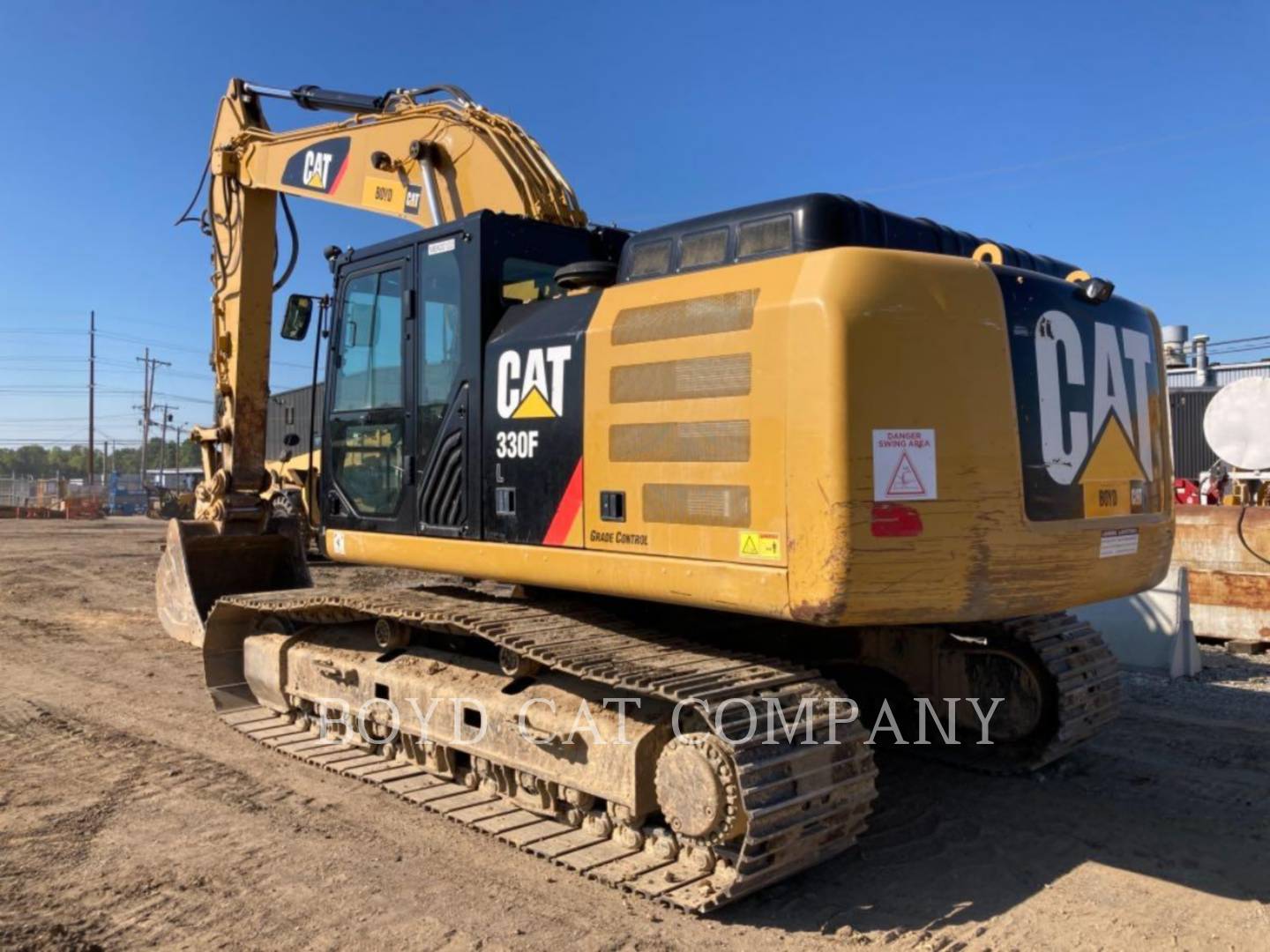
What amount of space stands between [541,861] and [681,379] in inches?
84.0

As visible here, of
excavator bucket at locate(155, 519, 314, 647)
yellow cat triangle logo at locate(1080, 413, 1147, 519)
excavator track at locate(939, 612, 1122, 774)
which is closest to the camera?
yellow cat triangle logo at locate(1080, 413, 1147, 519)

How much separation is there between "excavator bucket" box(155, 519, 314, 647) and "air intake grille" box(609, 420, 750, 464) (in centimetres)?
516

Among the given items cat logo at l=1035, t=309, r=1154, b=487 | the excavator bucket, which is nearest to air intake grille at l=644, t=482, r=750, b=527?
cat logo at l=1035, t=309, r=1154, b=487

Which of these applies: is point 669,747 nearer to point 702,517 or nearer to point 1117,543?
point 702,517

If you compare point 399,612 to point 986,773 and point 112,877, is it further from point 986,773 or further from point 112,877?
point 986,773

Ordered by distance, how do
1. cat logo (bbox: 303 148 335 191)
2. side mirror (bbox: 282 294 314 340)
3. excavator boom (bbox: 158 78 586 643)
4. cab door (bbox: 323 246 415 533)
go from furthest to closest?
cat logo (bbox: 303 148 335 191), excavator boom (bbox: 158 78 586 643), side mirror (bbox: 282 294 314 340), cab door (bbox: 323 246 415 533)

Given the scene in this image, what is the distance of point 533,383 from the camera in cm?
461

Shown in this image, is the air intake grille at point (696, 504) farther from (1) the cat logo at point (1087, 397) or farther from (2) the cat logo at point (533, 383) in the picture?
(1) the cat logo at point (1087, 397)

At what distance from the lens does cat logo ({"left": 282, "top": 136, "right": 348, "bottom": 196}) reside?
7566mm

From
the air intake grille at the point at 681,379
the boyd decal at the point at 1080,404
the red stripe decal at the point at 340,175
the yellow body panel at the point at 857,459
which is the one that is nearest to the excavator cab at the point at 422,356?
the air intake grille at the point at 681,379

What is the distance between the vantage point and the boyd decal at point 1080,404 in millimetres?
3812

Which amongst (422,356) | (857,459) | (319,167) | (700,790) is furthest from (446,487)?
(319,167)

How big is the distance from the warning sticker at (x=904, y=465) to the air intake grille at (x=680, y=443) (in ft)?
1.65

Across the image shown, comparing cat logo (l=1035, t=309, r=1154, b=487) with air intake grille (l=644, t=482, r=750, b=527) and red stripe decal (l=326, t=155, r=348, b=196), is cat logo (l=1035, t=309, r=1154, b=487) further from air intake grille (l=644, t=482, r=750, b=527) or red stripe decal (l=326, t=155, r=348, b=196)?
red stripe decal (l=326, t=155, r=348, b=196)
